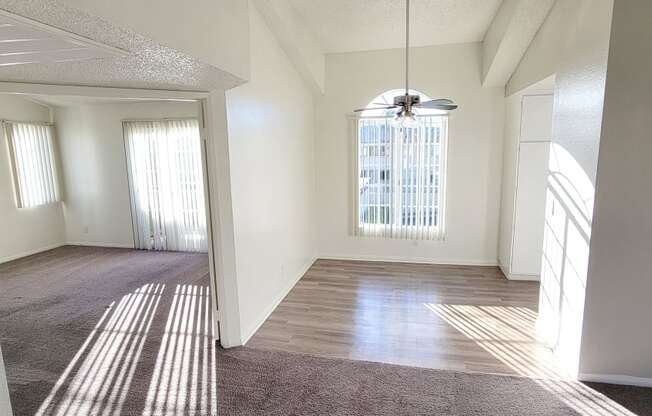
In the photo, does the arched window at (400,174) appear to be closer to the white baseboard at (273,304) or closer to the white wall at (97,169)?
the white baseboard at (273,304)

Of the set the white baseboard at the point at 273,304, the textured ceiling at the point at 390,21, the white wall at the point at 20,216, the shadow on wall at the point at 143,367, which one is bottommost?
the shadow on wall at the point at 143,367

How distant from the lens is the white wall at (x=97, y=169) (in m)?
6.27

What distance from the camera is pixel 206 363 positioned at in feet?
9.52

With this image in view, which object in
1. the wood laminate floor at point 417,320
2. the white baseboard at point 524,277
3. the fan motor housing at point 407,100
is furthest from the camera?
the white baseboard at point 524,277

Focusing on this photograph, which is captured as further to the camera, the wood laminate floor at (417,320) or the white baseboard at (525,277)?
the white baseboard at (525,277)

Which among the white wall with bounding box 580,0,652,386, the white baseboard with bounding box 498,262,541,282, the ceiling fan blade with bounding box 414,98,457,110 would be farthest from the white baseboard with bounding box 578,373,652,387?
the ceiling fan blade with bounding box 414,98,457,110

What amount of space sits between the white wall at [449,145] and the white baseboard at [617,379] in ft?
8.92

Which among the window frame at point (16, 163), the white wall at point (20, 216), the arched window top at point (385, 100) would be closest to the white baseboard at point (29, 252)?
the white wall at point (20, 216)

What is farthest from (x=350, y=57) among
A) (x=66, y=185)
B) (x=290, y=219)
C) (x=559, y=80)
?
(x=66, y=185)

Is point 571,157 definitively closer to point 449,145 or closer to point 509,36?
point 509,36

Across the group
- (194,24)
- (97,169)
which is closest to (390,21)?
(194,24)

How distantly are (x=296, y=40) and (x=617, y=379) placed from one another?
13.8ft

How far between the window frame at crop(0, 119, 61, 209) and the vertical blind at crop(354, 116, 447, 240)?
571 cm

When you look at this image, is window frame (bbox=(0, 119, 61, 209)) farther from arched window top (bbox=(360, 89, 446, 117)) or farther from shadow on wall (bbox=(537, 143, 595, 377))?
shadow on wall (bbox=(537, 143, 595, 377))
